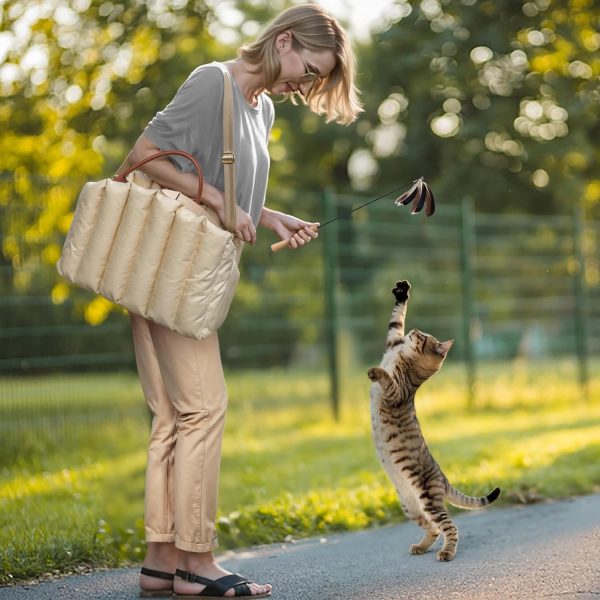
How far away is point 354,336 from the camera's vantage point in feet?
40.9

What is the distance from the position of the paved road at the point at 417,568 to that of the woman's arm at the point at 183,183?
1.42 meters

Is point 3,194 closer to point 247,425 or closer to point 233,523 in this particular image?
point 247,425

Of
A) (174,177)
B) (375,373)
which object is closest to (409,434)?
(375,373)

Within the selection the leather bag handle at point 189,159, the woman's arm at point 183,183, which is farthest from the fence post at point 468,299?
the leather bag handle at point 189,159

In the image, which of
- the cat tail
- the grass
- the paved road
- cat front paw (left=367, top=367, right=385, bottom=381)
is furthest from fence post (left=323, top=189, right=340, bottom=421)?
cat front paw (left=367, top=367, right=385, bottom=381)

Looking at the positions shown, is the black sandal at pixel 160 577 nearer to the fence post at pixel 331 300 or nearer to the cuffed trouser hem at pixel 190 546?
the cuffed trouser hem at pixel 190 546

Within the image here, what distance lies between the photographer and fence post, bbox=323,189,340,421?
11.1 meters

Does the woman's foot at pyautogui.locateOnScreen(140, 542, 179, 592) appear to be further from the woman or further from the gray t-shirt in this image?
the gray t-shirt

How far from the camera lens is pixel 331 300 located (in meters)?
11.2

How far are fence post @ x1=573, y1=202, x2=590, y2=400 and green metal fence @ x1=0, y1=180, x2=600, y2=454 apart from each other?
0.7 inches

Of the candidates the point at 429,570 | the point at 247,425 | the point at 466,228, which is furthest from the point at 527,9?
the point at 429,570

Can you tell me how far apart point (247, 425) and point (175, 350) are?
668cm

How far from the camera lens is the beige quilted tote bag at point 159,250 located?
395cm

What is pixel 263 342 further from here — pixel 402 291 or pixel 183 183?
pixel 183 183
